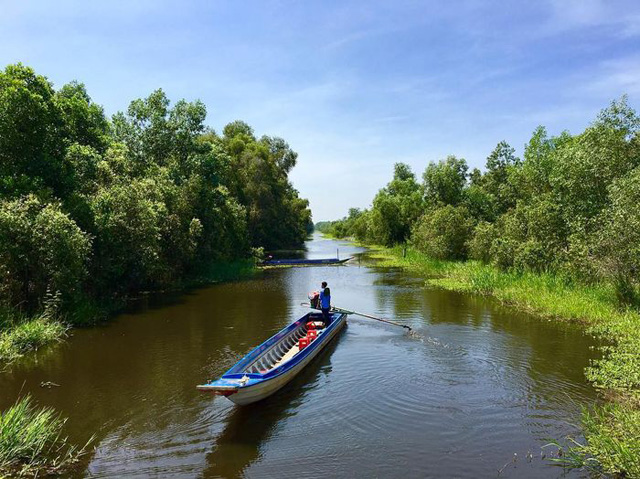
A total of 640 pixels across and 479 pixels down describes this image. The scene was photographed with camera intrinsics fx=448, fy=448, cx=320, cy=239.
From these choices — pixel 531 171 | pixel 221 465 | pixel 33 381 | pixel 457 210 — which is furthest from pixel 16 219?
pixel 457 210

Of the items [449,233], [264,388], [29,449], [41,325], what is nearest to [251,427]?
[264,388]

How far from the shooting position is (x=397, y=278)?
38.1 m

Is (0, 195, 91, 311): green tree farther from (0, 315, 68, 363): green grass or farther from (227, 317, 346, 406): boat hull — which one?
(227, 317, 346, 406): boat hull

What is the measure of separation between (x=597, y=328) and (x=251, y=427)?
14.3 metres

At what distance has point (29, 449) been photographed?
29.8 feet

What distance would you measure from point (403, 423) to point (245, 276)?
101 feet

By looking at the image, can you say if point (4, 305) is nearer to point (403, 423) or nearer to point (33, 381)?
point (33, 381)

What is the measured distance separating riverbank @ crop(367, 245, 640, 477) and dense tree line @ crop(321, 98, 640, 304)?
3.16ft

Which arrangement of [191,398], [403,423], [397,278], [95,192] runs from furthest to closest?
1. [397,278]
2. [95,192]
3. [191,398]
4. [403,423]

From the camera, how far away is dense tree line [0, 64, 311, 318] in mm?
18359

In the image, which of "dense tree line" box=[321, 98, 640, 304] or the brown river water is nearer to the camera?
the brown river water

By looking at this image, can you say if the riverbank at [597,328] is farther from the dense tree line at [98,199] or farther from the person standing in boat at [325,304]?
the dense tree line at [98,199]

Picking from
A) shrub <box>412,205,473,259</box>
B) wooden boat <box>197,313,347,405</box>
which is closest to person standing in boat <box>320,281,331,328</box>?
wooden boat <box>197,313,347,405</box>

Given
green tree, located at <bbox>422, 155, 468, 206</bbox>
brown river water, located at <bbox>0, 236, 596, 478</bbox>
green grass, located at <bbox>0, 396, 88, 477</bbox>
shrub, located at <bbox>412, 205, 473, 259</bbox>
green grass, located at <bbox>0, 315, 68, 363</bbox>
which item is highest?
green tree, located at <bbox>422, 155, 468, 206</bbox>
